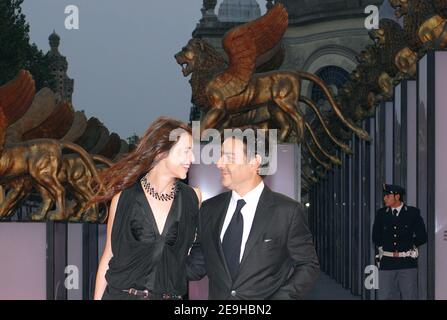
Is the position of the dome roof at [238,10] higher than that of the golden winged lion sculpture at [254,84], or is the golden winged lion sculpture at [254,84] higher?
the dome roof at [238,10]

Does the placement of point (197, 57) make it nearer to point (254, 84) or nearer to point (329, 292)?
point (254, 84)

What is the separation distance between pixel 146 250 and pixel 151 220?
0.49 feet

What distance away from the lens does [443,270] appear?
1100cm

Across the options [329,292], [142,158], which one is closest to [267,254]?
[142,158]

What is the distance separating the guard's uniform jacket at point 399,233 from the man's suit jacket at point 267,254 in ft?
18.3

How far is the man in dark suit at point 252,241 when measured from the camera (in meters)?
5.39

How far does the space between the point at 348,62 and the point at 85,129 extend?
19195mm

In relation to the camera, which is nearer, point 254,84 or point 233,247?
point 233,247

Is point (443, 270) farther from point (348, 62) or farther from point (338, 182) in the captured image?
point (348, 62)

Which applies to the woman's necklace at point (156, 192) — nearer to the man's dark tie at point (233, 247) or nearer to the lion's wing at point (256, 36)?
the man's dark tie at point (233, 247)

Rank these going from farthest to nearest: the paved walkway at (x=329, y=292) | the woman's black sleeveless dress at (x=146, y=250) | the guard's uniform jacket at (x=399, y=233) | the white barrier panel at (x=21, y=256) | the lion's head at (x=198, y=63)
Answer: the paved walkway at (x=329, y=292) < the lion's head at (x=198, y=63) < the white barrier panel at (x=21, y=256) < the guard's uniform jacket at (x=399, y=233) < the woman's black sleeveless dress at (x=146, y=250)

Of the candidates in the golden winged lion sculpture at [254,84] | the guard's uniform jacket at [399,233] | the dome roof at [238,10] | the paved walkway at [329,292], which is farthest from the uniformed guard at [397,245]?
the dome roof at [238,10]

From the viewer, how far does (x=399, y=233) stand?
36.2 ft
